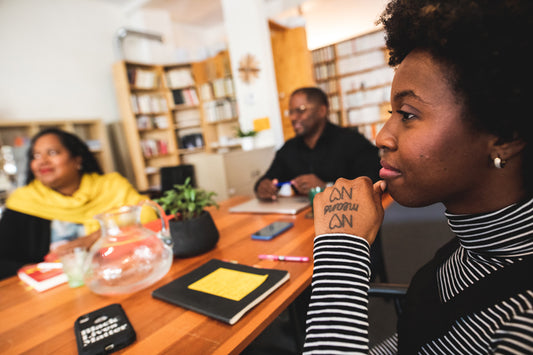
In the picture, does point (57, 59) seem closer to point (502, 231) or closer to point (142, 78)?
point (142, 78)

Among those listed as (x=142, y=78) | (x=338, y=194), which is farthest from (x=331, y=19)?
(x=338, y=194)

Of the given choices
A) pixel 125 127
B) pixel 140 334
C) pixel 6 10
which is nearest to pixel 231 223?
pixel 140 334

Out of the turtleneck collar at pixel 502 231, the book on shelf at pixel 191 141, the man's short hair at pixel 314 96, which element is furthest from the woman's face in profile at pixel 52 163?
the book on shelf at pixel 191 141

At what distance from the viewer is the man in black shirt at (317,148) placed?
1.90m

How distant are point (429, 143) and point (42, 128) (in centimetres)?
431

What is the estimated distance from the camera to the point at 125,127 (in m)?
4.43

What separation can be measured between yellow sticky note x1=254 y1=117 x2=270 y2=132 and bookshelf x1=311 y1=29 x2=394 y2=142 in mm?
2279

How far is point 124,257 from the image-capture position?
89 centimetres

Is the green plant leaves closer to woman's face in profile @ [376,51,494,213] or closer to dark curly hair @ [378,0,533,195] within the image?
woman's face in profile @ [376,51,494,213]

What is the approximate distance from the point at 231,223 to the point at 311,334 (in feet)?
3.07

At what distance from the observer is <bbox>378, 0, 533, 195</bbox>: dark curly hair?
0.41 metres

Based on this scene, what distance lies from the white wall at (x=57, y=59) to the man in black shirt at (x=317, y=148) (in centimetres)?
350

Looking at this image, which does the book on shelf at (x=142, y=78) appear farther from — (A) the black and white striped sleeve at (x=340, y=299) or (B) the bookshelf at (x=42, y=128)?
(A) the black and white striped sleeve at (x=340, y=299)

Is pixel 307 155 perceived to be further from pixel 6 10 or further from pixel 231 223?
pixel 6 10
